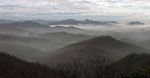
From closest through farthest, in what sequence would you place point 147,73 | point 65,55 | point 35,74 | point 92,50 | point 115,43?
point 147,73 < point 35,74 < point 65,55 < point 92,50 < point 115,43

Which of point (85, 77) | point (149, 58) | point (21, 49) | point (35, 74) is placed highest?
point (35, 74)

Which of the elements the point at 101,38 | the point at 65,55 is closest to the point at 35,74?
the point at 65,55

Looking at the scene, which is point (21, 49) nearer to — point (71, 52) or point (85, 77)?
point (71, 52)

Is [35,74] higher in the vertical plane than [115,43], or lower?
higher

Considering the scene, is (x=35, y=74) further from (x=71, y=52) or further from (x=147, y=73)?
(x=71, y=52)

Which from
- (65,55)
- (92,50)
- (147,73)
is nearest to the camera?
(147,73)

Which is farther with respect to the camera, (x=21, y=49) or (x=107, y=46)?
(x=21, y=49)

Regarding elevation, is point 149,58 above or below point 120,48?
above

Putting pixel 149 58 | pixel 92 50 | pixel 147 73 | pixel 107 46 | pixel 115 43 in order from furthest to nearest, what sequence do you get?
1. pixel 115 43
2. pixel 107 46
3. pixel 92 50
4. pixel 149 58
5. pixel 147 73

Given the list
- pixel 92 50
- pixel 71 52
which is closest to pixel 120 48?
pixel 92 50
